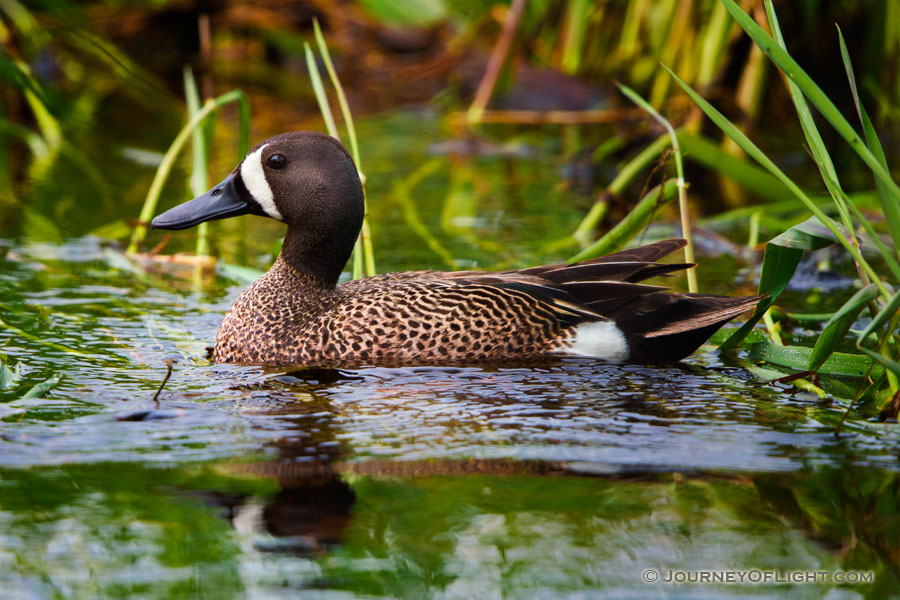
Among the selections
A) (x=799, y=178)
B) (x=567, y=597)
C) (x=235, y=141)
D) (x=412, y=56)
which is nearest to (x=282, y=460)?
(x=567, y=597)

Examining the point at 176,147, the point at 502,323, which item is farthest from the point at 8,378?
the point at 176,147

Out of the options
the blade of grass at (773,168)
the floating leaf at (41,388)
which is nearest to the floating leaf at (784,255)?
the blade of grass at (773,168)

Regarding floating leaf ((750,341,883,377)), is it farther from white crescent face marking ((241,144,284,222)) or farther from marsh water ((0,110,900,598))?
white crescent face marking ((241,144,284,222))

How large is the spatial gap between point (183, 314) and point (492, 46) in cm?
885

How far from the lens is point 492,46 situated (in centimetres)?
1416

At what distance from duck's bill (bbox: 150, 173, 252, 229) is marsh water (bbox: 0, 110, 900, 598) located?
21.6 inches

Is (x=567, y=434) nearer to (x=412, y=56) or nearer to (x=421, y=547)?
(x=421, y=547)

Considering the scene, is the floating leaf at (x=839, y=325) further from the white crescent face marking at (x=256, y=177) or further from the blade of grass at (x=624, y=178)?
the white crescent face marking at (x=256, y=177)

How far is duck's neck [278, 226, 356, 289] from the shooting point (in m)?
5.49

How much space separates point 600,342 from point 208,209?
1.82 meters

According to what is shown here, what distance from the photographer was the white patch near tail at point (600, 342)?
5.16 meters

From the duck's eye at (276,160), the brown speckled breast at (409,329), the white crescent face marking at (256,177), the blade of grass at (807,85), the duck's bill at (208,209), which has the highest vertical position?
the blade of grass at (807,85)

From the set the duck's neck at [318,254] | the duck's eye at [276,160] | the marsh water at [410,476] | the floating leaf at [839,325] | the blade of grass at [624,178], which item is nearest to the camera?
the marsh water at [410,476]

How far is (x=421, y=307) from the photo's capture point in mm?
5164
